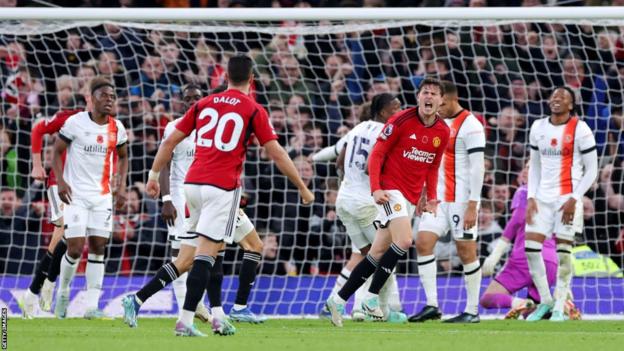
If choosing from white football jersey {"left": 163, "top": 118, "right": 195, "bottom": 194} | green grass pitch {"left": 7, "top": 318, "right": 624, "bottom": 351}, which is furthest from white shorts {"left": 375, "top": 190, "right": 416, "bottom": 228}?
white football jersey {"left": 163, "top": 118, "right": 195, "bottom": 194}

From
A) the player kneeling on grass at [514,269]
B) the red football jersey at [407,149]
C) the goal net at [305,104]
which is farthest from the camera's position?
the goal net at [305,104]

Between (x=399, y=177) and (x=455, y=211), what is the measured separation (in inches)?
48.8

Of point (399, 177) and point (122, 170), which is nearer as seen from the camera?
point (399, 177)

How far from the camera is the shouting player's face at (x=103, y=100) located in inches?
469

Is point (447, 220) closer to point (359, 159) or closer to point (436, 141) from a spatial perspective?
point (359, 159)

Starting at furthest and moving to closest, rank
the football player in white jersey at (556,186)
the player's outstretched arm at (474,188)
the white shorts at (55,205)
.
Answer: the white shorts at (55,205) → the football player in white jersey at (556,186) → the player's outstretched arm at (474,188)

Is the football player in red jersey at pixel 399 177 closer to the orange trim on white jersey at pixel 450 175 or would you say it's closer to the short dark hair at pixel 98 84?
the orange trim on white jersey at pixel 450 175

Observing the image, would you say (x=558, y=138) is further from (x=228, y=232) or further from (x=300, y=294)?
(x=228, y=232)

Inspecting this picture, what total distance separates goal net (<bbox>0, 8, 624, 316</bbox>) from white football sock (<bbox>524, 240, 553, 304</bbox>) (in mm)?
1418

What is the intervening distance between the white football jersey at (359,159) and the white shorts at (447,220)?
0.66m

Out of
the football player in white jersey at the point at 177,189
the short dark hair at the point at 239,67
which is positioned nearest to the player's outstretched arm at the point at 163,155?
the short dark hair at the point at 239,67

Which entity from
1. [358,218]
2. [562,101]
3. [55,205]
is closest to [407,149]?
[358,218]

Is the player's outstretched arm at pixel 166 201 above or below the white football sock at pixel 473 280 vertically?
above

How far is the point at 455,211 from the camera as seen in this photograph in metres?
11.9
